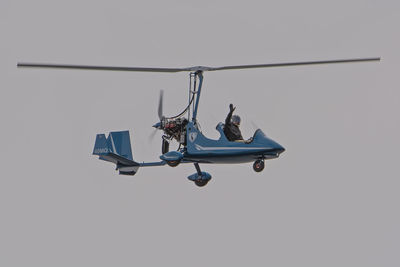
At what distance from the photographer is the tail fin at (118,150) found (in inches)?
1067

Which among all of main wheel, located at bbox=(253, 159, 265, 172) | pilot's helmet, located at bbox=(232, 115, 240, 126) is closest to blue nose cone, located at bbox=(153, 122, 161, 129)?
pilot's helmet, located at bbox=(232, 115, 240, 126)

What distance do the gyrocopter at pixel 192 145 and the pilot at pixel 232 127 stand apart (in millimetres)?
265

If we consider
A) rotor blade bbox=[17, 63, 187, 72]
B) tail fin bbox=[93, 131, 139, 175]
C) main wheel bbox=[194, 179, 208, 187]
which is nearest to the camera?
rotor blade bbox=[17, 63, 187, 72]

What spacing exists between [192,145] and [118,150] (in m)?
3.93

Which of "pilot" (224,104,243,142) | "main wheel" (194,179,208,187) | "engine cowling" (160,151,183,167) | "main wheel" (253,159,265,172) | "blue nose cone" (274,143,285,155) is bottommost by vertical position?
"main wheel" (194,179,208,187)

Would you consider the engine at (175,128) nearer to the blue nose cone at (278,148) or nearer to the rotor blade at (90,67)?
the rotor blade at (90,67)

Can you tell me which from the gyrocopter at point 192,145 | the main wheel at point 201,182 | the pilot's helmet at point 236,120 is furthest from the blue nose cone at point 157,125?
the pilot's helmet at point 236,120

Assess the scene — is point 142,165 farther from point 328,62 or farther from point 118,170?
point 328,62

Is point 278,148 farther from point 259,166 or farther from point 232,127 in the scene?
point 232,127

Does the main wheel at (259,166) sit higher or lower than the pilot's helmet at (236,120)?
lower

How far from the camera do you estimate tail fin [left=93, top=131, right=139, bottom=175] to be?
2709 cm

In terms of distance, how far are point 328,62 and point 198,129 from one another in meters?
5.15

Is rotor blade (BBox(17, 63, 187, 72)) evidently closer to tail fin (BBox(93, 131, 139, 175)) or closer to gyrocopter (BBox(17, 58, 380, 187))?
gyrocopter (BBox(17, 58, 380, 187))

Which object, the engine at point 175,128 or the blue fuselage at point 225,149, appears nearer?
the blue fuselage at point 225,149
